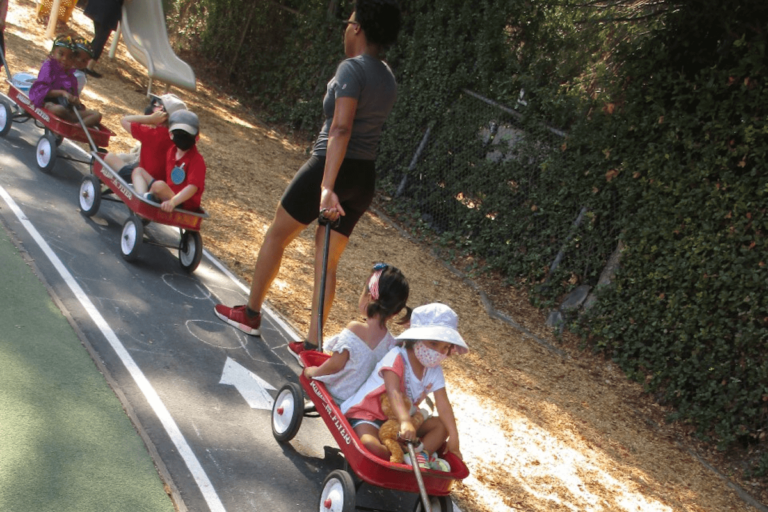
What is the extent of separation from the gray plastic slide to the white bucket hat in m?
9.03

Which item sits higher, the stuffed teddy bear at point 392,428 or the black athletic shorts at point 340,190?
the black athletic shorts at point 340,190

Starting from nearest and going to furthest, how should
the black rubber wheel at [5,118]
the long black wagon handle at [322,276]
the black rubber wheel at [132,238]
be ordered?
the long black wagon handle at [322,276] → the black rubber wheel at [132,238] → the black rubber wheel at [5,118]

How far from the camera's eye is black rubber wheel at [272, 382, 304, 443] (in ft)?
12.6

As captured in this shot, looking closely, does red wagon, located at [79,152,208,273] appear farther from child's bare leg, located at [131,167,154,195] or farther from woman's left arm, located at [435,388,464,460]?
woman's left arm, located at [435,388,464,460]

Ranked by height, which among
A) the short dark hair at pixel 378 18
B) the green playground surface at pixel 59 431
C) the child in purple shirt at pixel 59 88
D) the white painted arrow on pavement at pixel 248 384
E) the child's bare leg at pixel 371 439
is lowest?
the green playground surface at pixel 59 431

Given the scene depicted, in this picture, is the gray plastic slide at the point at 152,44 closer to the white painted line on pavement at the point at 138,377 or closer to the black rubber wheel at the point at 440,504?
the white painted line on pavement at the point at 138,377

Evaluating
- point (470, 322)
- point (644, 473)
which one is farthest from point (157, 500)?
point (470, 322)

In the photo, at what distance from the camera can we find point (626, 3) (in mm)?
9250

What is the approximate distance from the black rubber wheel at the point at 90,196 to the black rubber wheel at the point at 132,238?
60 cm

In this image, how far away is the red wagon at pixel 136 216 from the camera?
5.50 metres

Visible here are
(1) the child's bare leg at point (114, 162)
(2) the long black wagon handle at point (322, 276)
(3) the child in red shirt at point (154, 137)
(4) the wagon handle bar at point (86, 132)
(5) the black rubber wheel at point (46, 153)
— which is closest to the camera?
(2) the long black wagon handle at point (322, 276)

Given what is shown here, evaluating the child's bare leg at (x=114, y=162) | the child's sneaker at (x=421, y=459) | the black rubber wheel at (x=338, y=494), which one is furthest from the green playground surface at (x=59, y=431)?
the child's bare leg at (x=114, y=162)

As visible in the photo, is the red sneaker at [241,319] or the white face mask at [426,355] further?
the red sneaker at [241,319]

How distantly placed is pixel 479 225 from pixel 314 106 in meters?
4.64
